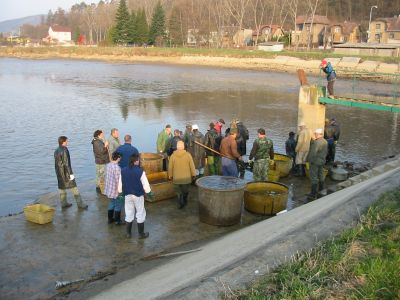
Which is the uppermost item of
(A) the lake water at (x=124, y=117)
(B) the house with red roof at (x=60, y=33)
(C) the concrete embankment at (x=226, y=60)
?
(B) the house with red roof at (x=60, y=33)

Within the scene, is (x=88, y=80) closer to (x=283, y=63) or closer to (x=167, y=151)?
(x=283, y=63)

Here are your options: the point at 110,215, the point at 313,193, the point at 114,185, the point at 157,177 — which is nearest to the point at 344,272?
the point at 114,185

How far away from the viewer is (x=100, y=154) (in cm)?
1081

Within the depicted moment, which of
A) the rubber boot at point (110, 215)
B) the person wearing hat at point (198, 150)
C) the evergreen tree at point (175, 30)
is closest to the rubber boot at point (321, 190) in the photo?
the person wearing hat at point (198, 150)

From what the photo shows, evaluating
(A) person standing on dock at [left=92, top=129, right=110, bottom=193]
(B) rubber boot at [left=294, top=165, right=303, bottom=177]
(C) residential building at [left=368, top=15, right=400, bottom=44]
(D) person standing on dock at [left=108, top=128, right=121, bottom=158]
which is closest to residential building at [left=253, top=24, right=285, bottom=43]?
(C) residential building at [left=368, top=15, right=400, bottom=44]

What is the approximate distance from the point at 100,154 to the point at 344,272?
726 cm

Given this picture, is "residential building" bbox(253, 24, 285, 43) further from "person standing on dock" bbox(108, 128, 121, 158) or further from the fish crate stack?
"person standing on dock" bbox(108, 128, 121, 158)

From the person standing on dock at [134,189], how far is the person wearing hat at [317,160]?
4917 millimetres

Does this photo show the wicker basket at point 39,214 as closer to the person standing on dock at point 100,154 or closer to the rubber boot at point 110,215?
the rubber boot at point 110,215

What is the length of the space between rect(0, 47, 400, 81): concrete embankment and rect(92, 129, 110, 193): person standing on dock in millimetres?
34628

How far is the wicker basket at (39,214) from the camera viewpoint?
29.1ft

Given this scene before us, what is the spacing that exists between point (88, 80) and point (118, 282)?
44483 millimetres

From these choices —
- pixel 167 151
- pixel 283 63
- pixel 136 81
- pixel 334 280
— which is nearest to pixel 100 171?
pixel 167 151

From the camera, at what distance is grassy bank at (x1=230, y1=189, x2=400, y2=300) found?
4.65 meters
